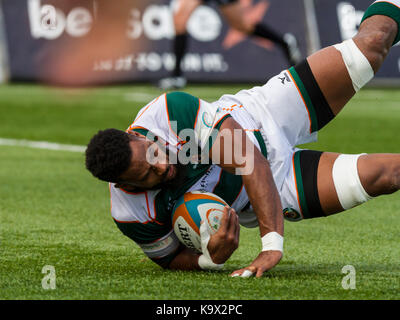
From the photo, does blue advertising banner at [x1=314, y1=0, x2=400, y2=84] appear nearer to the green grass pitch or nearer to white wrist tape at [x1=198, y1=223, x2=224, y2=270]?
the green grass pitch

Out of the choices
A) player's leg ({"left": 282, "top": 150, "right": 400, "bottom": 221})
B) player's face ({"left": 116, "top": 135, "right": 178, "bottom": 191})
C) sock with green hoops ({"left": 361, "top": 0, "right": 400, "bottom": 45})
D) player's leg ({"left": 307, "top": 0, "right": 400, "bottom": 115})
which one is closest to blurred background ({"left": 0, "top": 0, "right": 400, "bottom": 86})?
sock with green hoops ({"left": 361, "top": 0, "right": 400, "bottom": 45})

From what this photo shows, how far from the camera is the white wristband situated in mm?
4113

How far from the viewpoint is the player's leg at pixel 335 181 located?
4352 mm

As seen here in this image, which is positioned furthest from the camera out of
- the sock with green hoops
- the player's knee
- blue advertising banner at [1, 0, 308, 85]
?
blue advertising banner at [1, 0, 308, 85]

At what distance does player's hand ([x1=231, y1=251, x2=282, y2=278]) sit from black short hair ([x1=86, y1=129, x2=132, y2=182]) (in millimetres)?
700

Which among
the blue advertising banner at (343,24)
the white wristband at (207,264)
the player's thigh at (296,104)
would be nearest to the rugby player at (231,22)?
the blue advertising banner at (343,24)

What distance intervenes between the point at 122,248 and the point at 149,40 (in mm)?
10408

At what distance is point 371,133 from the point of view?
10422mm

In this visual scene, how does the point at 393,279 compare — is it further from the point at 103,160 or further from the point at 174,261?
the point at 103,160

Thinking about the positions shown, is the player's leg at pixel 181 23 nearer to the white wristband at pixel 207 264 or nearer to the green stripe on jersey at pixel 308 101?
the green stripe on jersey at pixel 308 101

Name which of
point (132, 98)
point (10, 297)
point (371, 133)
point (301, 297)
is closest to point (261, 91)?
point (301, 297)

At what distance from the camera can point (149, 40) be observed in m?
15.0

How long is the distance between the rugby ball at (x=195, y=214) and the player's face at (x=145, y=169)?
5.7 inches

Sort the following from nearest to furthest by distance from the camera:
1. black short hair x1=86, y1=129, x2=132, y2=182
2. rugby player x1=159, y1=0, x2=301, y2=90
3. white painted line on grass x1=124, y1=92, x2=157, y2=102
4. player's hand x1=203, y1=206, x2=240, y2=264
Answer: black short hair x1=86, y1=129, x2=132, y2=182 < player's hand x1=203, y1=206, x2=240, y2=264 < rugby player x1=159, y1=0, x2=301, y2=90 < white painted line on grass x1=124, y1=92, x2=157, y2=102
